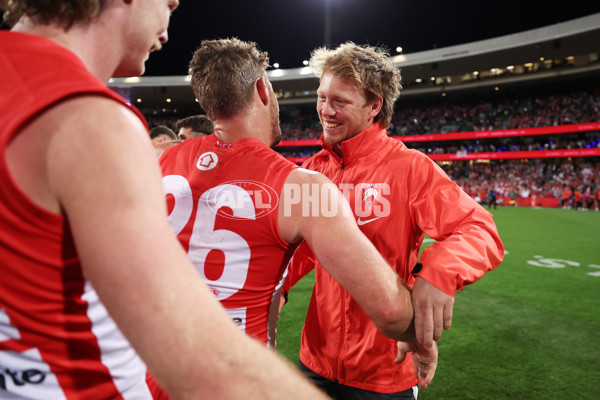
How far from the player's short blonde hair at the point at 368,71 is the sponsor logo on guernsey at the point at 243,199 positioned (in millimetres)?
1408

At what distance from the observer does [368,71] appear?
8.27 ft

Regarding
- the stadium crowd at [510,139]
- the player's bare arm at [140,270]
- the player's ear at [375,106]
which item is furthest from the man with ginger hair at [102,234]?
the stadium crowd at [510,139]

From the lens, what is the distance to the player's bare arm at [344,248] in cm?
120

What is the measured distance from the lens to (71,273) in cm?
68

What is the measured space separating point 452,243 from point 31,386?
151cm

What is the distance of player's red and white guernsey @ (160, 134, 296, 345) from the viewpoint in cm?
141

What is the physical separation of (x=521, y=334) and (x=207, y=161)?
17.6 ft

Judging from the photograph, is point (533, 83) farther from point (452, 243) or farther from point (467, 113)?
point (452, 243)

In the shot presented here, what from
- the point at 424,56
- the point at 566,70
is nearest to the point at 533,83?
the point at 566,70

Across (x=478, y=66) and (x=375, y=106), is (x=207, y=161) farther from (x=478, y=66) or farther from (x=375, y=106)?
(x=478, y=66)

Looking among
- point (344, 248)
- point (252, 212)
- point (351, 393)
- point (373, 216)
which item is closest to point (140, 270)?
point (344, 248)

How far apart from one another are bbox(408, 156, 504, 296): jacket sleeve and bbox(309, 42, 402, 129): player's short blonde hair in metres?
0.59

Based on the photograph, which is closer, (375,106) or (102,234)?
(102,234)

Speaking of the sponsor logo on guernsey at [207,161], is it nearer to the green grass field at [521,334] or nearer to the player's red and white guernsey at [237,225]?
the player's red and white guernsey at [237,225]
